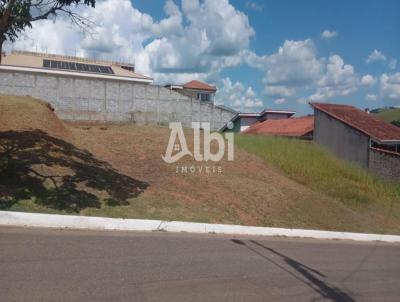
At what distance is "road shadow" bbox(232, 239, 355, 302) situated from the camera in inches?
210

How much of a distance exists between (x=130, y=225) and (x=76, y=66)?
31388 millimetres

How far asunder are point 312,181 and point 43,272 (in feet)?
43.9

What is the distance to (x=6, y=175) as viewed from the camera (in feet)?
29.0

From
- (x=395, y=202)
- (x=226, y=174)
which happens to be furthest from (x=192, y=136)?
(x=395, y=202)

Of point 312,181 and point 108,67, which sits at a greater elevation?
point 108,67

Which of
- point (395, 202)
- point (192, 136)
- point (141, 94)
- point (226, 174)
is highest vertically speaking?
point (141, 94)

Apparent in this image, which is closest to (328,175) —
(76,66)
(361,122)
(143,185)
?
(361,122)

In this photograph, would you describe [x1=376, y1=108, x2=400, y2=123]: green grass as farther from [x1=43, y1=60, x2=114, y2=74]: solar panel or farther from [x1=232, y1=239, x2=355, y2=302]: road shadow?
[x1=232, y1=239, x2=355, y2=302]: road shadow

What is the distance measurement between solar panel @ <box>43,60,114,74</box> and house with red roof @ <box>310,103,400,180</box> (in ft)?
66.5

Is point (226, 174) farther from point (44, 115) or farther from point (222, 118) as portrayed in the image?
point (222, 118)

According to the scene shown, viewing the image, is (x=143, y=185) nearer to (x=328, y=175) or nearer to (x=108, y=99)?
(x=328, y=175)

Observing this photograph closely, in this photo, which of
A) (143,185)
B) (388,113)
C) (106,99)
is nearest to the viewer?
(143,185)

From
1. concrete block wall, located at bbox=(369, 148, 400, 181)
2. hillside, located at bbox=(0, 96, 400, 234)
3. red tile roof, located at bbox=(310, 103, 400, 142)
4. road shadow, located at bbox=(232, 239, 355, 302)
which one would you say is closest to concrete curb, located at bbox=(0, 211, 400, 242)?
hillside, located at bbox=(0, 96, 400, 234)

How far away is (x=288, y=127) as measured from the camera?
96.5 feet
